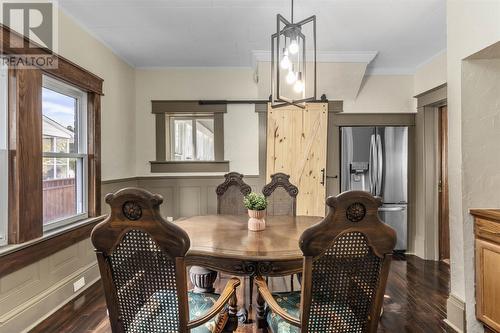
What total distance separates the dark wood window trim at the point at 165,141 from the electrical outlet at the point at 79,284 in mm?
1803

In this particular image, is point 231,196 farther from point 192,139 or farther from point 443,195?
point 443,195

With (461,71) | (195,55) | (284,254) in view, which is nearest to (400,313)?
(284,254)

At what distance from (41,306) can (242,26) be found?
3146 mm

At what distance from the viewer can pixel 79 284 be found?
2863 mm

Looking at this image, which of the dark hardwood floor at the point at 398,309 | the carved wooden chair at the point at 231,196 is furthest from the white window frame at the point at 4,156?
the carved wooden chair at the point at 231,196

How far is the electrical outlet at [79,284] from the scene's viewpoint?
2797 millimetres

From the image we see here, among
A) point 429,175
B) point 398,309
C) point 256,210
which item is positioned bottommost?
point 398,309

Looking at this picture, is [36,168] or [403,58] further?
[403,58]

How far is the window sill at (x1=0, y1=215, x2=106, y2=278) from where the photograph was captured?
201cm

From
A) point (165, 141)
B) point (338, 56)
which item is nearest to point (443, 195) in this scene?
point (338, 56)

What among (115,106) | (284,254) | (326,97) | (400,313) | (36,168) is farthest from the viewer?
(326,97)

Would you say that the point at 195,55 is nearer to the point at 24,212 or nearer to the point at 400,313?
the point at 24,212

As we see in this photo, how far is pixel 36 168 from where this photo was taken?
7.61ft

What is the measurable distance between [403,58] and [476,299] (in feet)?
9.83
